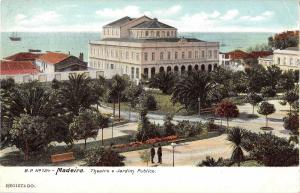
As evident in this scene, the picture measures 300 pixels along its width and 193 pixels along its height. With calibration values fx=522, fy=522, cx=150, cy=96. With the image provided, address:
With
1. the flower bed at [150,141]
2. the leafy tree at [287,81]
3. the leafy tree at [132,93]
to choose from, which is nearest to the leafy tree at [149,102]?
the leafy tree at [132,93]

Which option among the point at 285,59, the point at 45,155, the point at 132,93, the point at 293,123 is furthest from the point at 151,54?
the point at 293,123

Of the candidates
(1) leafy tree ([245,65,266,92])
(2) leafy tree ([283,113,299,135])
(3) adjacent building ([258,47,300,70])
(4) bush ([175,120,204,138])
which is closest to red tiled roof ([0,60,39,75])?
(4) bush ([175,120,204,138])

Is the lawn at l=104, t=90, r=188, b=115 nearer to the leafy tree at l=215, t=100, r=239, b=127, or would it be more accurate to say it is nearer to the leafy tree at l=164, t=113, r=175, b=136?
the leafy tree at l=215, t=100, r=239, b=127

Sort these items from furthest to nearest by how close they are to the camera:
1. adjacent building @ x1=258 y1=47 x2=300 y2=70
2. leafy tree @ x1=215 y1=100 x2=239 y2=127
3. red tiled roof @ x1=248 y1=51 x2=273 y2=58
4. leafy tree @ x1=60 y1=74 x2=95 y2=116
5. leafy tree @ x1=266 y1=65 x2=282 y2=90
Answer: leafy tree @ x1=266 y1=65 x2=282 y2=90 → red tiled roof @ x1=248 y1=51 x2=273 y2=58 → adjacent building @ x1=258 y1=47 x2=300 y2=70 → leafy tree @ x1=215 y1=100 x2=239 y2=127 → leafy tree @ x1=60 y1=74 x2=95 y2=116

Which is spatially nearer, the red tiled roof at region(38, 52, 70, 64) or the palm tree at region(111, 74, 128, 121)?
the red tiled roof at region(38, 52, 70, 64)

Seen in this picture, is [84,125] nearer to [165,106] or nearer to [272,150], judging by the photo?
[272,150]

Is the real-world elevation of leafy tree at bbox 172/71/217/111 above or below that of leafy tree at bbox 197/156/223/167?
above
